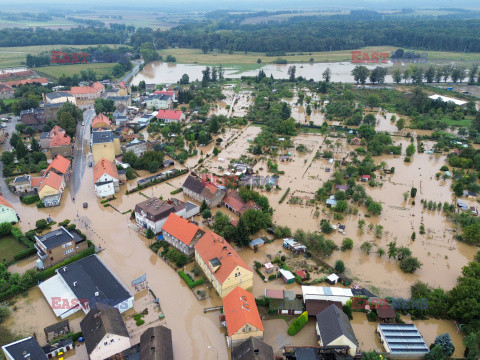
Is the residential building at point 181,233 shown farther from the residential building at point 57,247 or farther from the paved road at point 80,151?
the paved road at point 80,151

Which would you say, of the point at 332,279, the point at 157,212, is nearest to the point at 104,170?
the point at 157,212

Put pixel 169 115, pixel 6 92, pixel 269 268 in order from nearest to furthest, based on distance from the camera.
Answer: pixel 269 268 < pixel 169 115 < pixel 6 92

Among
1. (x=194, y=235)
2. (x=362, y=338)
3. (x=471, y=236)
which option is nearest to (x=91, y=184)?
(x=194, y=235)

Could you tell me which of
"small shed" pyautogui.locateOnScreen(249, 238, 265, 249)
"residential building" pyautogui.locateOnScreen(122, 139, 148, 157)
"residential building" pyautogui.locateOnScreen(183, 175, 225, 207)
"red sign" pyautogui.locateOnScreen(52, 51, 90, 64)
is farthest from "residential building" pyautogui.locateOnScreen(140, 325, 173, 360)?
"red sign" pyautogui.locateOnScreen(52, 51, 90, 64)

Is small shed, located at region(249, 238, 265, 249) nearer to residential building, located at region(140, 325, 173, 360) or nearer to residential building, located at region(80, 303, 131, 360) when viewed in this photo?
residential building, located at region(140, 325, 173, 360)

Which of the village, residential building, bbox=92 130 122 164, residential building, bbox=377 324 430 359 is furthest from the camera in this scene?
residential building, bbox=92 130 122 164

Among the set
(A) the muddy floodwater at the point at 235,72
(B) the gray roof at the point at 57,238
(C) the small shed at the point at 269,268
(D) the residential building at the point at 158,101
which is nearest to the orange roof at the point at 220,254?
(C) the small shed at the point at 269,268

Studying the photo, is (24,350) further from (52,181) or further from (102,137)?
(102,137)
